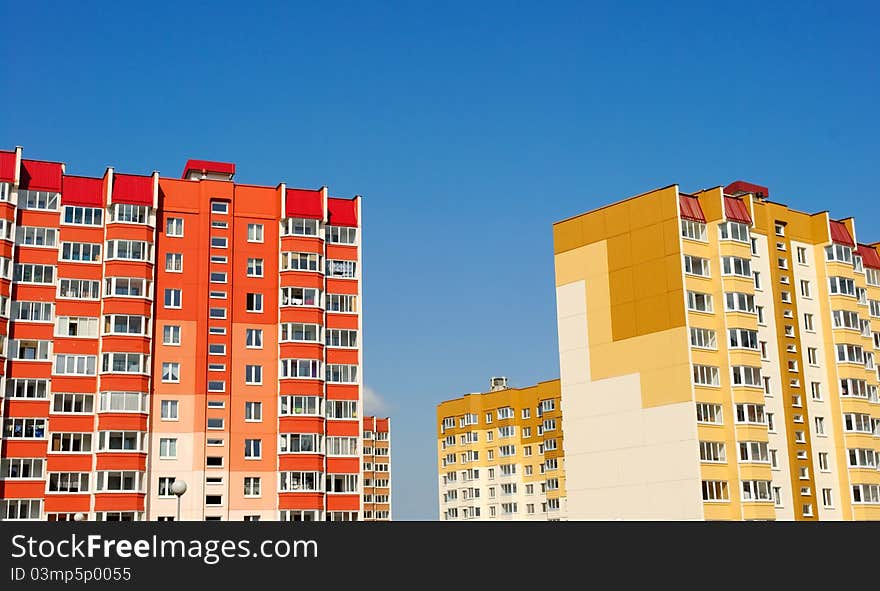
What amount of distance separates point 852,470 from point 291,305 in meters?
50.0

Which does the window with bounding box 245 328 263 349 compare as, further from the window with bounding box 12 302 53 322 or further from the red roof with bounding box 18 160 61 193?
the red roof with bounding box 18 160 61 193

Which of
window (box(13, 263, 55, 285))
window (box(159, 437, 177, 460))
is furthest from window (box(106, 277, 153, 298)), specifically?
window (box(159, 437, 177, 460))

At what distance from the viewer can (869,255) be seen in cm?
10550

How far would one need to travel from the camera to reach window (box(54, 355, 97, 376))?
81438 mm

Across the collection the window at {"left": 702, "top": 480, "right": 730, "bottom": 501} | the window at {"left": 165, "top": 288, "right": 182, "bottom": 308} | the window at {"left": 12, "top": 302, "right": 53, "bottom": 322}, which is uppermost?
the window at {"left": 165, "top": 288, "right": 182, "bottom": 308}

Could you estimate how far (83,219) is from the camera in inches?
3344

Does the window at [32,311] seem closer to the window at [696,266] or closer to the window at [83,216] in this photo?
the window at [83,216]

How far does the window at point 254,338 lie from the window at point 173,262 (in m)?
7.51

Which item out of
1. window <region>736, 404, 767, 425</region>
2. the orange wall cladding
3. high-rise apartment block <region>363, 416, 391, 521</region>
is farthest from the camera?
high-rise apartment block <region>363, 416, 391, 521</region>

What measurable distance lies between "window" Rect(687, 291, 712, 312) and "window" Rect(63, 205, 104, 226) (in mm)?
47957

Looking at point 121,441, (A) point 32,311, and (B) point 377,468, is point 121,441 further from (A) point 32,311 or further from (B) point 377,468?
(B) point 377,468

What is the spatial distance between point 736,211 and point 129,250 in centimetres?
5027
